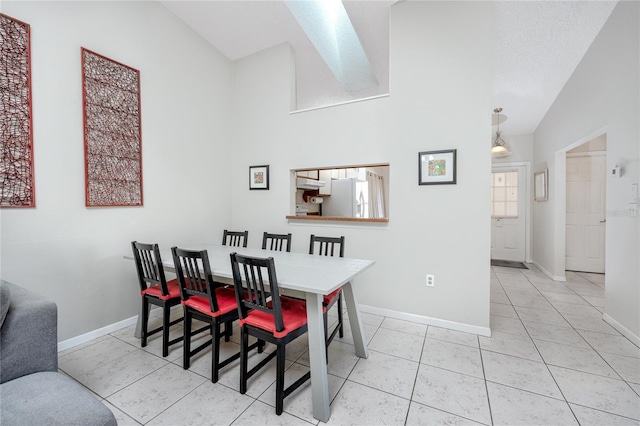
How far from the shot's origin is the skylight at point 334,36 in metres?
2.40

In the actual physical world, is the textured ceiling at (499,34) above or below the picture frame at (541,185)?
above

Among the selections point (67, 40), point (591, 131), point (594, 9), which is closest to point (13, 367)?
point (67, 40)

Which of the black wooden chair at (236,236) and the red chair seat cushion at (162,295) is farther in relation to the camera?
the black wooden chair at (236,236)

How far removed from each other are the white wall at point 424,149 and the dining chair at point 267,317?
1429mm

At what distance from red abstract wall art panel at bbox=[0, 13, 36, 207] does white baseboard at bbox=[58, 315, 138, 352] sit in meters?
1.15

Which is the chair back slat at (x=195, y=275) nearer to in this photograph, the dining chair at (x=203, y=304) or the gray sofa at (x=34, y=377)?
the dining chair at (x=203, y=304)

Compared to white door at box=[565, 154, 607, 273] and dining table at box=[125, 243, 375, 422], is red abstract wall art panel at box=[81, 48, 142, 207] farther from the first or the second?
white door at box=[565, 154, 607, 273]

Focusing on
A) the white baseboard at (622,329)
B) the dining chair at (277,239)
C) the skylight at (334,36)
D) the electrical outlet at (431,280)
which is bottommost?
the white baseboard at (622,329)

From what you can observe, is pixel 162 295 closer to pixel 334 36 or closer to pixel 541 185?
pixel 334 36

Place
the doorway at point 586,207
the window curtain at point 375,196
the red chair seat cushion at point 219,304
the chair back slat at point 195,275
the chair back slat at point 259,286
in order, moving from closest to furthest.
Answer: the chair back slat at point 259,286
the chair back slat at point 195,275
the red chair seat cushion at point 219,304
the doorway at point 586,207
the window curtain at point 375,196

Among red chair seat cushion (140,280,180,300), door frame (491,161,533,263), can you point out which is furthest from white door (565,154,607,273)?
red chair seat cushion (140,280,180,300)

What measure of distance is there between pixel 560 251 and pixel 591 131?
2.02 meters

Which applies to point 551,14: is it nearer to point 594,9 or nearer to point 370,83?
point 594,9

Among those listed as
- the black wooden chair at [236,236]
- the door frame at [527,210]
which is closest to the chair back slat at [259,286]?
the black wooden chair at [236,236]
